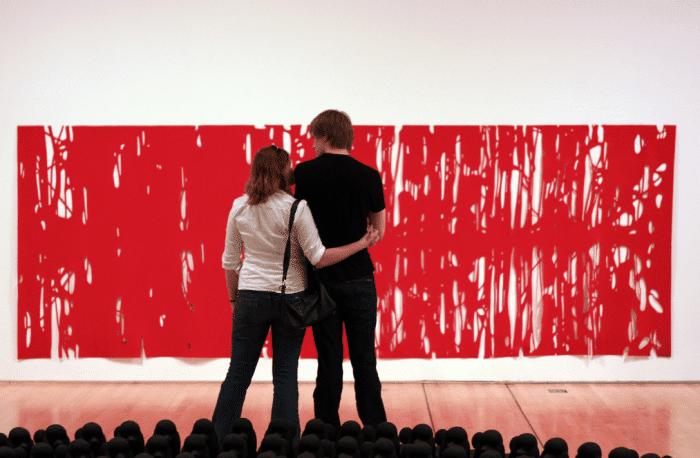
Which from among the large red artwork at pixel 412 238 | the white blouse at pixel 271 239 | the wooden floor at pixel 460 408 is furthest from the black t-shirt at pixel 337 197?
the large red artwork at pixel 412 238

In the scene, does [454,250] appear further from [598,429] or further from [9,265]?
[9,265]

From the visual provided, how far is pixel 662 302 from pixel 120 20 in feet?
11.9

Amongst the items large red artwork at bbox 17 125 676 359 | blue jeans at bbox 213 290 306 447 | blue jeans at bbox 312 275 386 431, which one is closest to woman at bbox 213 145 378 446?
blue jeans at bbox 213 290 306 447

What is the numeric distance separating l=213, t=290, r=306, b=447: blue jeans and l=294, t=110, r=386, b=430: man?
185mm

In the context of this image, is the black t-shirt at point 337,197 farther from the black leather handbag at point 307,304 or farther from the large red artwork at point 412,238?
the large red artwork at point 412,238

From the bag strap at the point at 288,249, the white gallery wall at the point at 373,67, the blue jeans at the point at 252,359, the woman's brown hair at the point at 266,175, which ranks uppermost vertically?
the white gallery wall at the point at 373,67

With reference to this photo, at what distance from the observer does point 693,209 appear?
3469 mm

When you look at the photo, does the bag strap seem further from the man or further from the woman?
the man

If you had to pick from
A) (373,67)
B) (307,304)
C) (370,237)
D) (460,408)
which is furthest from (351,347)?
(373,67)

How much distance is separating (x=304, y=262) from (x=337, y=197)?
0.27m

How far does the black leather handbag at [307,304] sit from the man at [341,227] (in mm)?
54

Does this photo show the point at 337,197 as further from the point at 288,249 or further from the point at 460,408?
the point at 460,408

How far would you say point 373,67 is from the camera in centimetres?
346

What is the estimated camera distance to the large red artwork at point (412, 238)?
11.3ft
